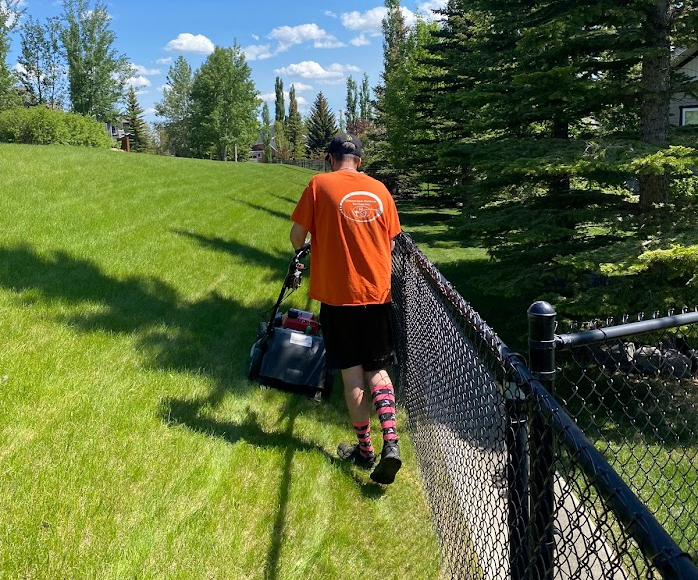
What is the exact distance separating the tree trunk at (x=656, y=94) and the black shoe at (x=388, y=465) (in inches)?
183

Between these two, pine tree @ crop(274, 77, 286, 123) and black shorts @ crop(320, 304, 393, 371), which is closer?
black shorts @ crop(320, 304, 393, 371)

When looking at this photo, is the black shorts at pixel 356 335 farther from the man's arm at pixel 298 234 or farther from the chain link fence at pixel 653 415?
the chain link fence at pixel 653 415

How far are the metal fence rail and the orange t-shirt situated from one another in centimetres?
40

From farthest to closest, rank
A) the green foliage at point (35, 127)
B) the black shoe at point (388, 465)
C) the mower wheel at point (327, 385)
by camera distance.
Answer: the green foliage at point (35, 127) < the mower wheel at point (327, 385) < the black shoe at point (388, 465)

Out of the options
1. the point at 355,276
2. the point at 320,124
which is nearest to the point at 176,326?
the point at 355,276

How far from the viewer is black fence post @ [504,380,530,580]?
75.7 inches

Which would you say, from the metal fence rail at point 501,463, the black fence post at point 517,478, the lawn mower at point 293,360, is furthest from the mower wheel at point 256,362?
the black fence post at point 517,478

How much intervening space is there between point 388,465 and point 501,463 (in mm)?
859

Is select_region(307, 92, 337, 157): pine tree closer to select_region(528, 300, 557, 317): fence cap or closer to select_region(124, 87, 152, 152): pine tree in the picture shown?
select_region(124, 87, 152, 152): pine tree

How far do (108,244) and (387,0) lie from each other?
55.8m

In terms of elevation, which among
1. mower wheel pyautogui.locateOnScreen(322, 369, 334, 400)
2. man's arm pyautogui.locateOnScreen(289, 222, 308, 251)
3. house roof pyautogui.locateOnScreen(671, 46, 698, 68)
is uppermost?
house roof pyautogui.locateOnScreen(671, 46, 698, 68)

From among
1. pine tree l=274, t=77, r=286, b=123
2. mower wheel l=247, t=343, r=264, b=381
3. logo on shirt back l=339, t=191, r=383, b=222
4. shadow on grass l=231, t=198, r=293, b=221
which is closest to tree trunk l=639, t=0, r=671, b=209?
logo on shirt back l=339, t=191, r=383, b=222

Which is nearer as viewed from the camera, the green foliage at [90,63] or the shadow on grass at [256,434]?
the shadow on grass at [256,434]

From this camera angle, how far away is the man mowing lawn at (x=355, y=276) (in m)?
3.21
